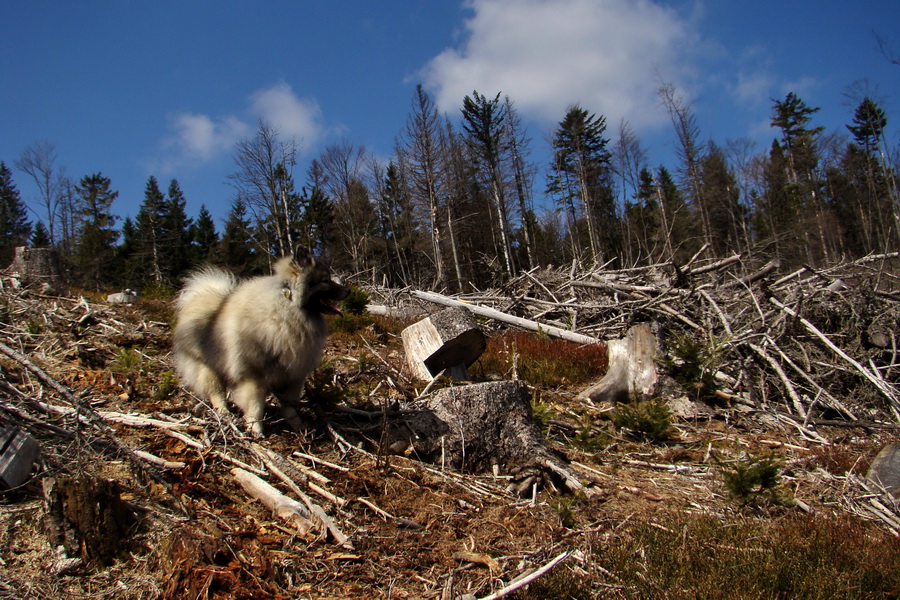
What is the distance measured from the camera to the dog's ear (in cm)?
393

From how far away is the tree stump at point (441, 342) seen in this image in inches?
266

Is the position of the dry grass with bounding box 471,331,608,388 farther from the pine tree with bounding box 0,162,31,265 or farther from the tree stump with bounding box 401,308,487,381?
the pine tree with bounding box 0,162,31,265

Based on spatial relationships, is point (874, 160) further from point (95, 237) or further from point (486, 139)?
point (95, 237)

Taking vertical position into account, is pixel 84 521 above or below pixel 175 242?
below

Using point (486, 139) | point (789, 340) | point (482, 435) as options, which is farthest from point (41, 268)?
point (486, 139)

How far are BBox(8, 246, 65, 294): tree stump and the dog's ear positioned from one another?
671 centimetres

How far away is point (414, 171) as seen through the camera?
1268 inches

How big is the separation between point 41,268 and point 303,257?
725 centimetres

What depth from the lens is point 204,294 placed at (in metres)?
4.91

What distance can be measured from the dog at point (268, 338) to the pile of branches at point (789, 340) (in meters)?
5.51

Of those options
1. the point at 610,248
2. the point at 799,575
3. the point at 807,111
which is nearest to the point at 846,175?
the point at 807,111

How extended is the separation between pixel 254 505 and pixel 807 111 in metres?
54.0

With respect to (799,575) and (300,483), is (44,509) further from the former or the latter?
(799,575)

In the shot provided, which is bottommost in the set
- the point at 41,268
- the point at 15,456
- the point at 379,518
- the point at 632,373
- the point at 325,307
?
the point at 379,518
